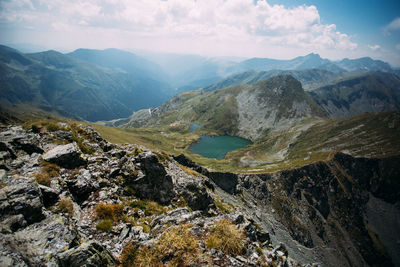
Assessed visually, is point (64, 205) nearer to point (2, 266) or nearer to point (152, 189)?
point (2, 266)

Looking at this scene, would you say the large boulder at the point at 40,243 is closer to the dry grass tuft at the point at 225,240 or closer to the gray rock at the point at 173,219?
the gray rock at the point at 173,219

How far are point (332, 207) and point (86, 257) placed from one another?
115375 millimetres

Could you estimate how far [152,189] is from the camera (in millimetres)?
23266

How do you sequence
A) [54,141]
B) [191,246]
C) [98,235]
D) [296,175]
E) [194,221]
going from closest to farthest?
[191,246] < [98,235] < [194,221] < [54,141] < [296,175]

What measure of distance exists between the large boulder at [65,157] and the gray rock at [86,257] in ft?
36.6

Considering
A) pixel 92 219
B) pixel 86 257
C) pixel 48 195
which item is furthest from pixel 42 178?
pixel 86 257

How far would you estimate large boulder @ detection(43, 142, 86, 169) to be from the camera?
59.0 ft

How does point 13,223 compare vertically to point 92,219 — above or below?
above

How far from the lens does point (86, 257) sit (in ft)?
30.9

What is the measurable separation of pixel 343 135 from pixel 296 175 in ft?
328

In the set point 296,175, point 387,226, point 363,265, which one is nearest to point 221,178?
point 296,175

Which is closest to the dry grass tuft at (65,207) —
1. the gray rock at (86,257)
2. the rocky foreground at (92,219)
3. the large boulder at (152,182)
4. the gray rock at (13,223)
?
the rocky foreground at (92,219)

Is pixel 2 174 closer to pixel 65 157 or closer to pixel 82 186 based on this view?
pixel 65 157

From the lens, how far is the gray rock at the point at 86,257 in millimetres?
9054
